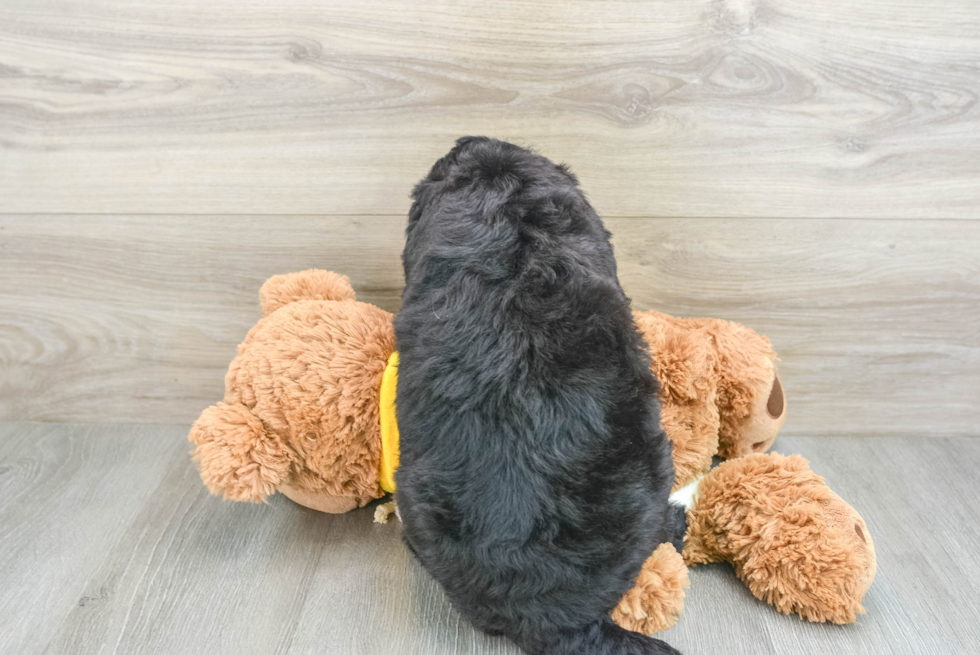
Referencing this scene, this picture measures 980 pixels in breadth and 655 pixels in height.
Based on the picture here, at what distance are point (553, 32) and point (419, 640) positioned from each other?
65 centimetres

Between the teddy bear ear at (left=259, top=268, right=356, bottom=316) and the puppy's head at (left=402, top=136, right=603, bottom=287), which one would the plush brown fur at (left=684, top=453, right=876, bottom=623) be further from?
the teddy bear ear at (left=259, top=268, right=356, bottom=316)

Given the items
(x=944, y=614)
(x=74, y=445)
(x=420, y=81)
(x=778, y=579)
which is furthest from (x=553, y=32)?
(x=74, y=445)

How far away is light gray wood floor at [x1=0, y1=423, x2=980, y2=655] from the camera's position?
63 centimetres

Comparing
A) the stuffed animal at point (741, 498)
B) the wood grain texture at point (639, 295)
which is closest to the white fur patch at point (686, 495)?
the stuffed animal at point (741, 498)

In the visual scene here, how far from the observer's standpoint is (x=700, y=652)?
24.0 inches

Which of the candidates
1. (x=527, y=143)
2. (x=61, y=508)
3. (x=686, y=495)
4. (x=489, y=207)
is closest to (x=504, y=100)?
(x=527, y=143)

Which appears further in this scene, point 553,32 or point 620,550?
point 553,32

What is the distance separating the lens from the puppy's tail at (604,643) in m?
0.53

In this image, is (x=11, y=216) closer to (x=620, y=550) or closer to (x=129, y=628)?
(x=129, y=628)

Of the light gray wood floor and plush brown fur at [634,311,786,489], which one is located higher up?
plush brown fur at [634,311,786,489]

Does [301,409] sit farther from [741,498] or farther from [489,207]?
[741,498]

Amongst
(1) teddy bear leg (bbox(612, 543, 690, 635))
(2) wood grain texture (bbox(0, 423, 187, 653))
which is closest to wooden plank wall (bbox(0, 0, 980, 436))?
(2) wood grain texture (bbox(0, 423, 187, 653))

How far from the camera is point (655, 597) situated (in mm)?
578

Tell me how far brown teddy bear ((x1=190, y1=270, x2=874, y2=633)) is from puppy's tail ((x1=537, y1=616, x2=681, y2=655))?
0.11ft
